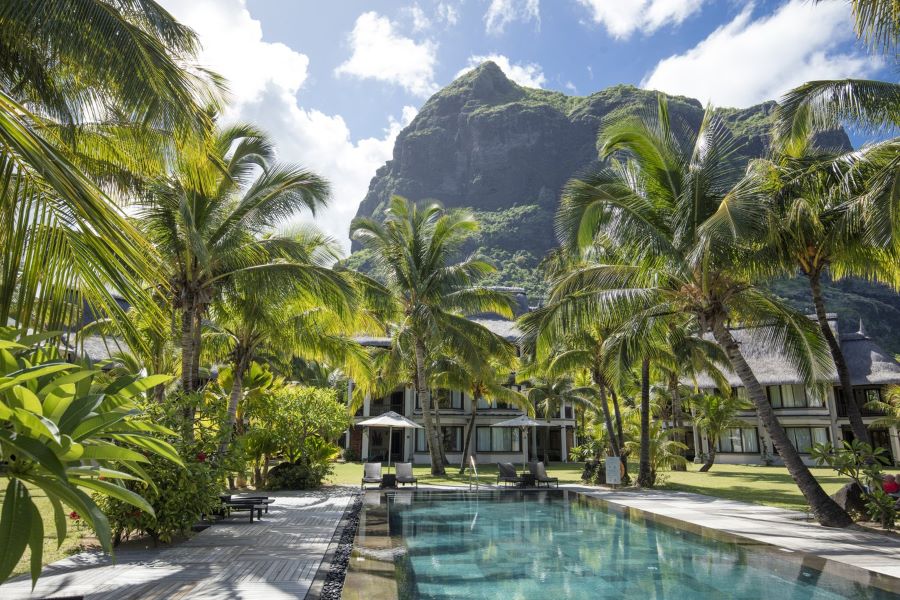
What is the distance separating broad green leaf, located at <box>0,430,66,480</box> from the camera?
134 centimetres

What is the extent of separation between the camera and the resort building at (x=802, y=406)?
30.0 metres

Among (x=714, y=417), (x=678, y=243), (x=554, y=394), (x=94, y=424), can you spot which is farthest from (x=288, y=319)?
(x=554, y=394)

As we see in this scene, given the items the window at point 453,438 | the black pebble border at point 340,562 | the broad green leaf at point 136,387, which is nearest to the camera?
the broad green leaf at point 136,387

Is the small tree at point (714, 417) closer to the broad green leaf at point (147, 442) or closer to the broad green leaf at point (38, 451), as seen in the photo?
the broad green leaf at point (147, 442)

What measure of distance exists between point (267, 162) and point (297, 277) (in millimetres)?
2911

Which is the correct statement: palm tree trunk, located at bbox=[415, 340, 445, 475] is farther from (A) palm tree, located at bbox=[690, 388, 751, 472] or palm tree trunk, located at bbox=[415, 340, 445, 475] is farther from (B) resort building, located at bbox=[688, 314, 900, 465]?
(B) resort building, located at bbox=[688, 314, 900, 465]

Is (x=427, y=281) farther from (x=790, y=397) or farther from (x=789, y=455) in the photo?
(x=790, y=397)

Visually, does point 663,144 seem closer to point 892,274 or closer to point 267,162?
point 892,274

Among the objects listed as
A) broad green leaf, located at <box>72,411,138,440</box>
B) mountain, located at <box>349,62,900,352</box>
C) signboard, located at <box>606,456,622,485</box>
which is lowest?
signboard, located at <box>606,456,622,485</box>

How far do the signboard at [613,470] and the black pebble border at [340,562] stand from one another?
8.00m

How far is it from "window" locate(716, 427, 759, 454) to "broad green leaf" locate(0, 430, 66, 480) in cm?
3394

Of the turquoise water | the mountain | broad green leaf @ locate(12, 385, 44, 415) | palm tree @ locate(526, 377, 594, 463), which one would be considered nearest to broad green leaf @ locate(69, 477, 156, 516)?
broad green leaf @ locate(12, 385, 44, 415)

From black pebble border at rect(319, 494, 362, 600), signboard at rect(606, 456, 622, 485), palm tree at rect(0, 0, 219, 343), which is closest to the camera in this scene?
palm tree at rect(0, 0, 219, 343)

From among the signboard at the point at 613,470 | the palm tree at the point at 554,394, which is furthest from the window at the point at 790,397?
the signboard at the point at 613,470
